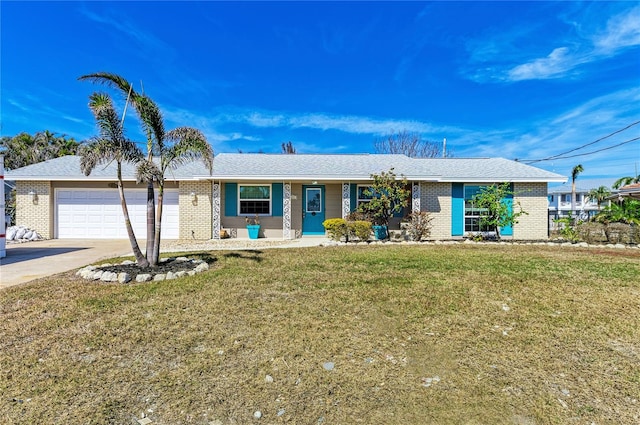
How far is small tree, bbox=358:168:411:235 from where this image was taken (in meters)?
12.9

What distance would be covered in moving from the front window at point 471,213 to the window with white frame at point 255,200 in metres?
8.93

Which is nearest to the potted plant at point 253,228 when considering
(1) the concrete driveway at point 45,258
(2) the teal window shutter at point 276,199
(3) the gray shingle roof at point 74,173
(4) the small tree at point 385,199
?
(2) the teal window shutter at point 276,199

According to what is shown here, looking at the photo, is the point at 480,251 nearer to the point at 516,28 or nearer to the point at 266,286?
the point at 266,286

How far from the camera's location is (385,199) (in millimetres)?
12836

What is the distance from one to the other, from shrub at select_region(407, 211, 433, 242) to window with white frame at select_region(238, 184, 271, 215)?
6236mm

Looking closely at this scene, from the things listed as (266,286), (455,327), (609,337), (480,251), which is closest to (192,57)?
(266,286)

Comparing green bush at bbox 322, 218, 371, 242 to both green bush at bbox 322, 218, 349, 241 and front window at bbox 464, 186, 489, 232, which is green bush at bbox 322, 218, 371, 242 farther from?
front window at bbox 464, 186, 489, 232

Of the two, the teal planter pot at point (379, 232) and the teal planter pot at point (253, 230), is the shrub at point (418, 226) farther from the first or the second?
the teal planter pot at point (253, 230)

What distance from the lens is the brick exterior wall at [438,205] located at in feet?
46.7

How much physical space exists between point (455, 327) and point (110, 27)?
15.4 m

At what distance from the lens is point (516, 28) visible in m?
13.1

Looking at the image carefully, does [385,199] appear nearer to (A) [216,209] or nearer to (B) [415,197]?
(B) [415,197]

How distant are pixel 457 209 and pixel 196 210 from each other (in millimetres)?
→ 11642


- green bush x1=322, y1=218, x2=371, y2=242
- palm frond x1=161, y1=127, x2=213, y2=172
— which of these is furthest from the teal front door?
palm frond x1=161, y1=127, x2=213, y2=172
